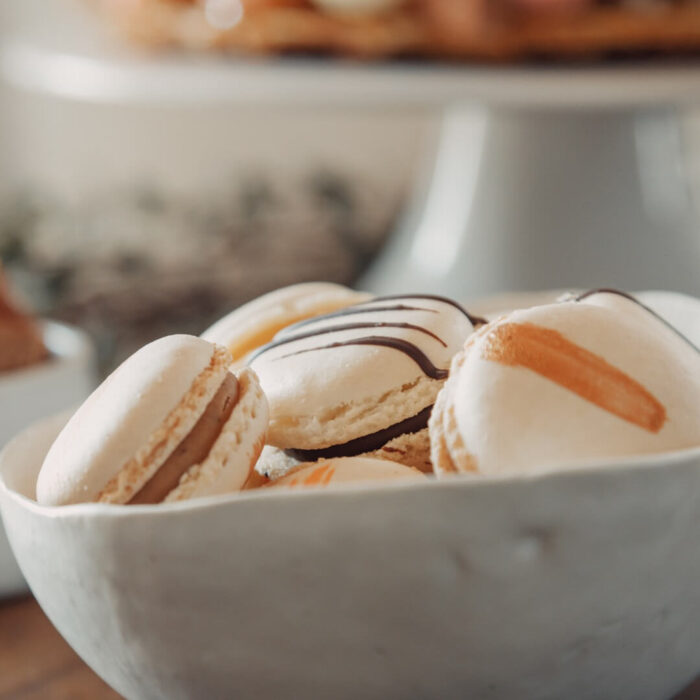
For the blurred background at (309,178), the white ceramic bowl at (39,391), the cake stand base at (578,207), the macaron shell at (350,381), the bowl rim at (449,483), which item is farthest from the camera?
the cake stand base at (578,207)

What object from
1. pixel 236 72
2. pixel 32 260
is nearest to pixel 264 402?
pixel 236 72

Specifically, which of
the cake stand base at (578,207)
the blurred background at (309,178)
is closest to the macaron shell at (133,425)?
the blurred background at (309,178)

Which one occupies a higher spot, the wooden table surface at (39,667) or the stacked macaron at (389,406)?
the stacked macaron at (389,406)

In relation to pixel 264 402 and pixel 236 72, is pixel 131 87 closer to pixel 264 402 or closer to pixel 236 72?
pixel 236 72

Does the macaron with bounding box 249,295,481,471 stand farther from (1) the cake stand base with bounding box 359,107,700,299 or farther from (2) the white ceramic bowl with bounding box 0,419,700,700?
(1) the cake stand base with bounding box 359,107,700,299

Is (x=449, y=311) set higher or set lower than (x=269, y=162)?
higher

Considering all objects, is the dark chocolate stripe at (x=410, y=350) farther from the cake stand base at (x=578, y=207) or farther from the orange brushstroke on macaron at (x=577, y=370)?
the cake stand base at (x=578, y=207)
